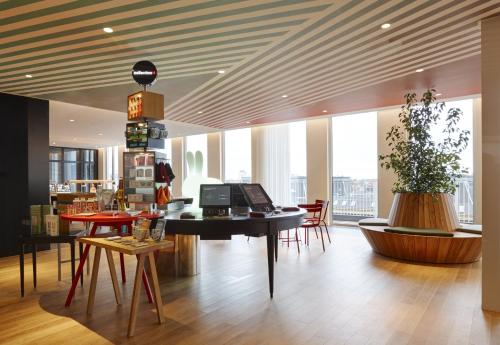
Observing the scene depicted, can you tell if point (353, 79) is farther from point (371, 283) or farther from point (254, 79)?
point (371, 283)

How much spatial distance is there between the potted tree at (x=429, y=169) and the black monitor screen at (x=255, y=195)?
2.85 meters

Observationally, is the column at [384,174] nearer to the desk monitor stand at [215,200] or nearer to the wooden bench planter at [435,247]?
the wooden bench planter at [435,247]

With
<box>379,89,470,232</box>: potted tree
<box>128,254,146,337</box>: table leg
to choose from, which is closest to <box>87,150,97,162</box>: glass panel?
<box>379,89,470,232</box>: potted tree

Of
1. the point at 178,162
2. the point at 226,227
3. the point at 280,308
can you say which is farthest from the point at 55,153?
the point at 280,308

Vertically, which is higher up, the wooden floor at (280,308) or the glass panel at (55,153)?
the glass panel at (55,153)

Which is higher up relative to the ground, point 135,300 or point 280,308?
point 135,300

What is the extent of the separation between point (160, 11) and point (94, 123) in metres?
7.63

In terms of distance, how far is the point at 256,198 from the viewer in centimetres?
410

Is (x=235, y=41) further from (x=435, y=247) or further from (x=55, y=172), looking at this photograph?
(x=55, y=172)

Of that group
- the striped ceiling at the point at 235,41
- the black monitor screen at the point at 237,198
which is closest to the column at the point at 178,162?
the striped ceiling at the point at 235,41

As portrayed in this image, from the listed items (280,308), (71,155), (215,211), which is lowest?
(280,308)

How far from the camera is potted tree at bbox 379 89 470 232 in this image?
18.0 ft

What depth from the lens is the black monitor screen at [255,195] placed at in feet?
13.1

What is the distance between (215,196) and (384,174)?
609cm
